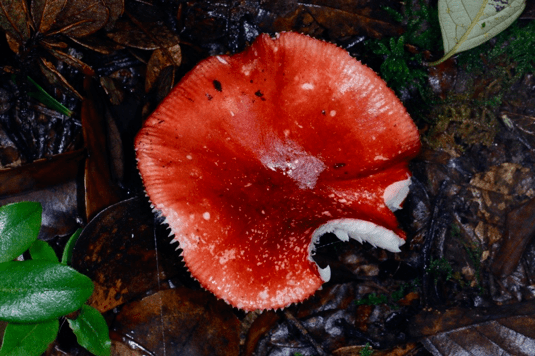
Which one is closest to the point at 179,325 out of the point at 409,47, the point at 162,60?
the point at 162,60

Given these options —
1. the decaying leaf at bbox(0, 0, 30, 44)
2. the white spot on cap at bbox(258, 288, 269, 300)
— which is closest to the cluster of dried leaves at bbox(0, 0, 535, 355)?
the decaying leaf at bbox(0, 0, 30, 44)

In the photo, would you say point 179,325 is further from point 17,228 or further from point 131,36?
point 131,36

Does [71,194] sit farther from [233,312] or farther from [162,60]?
[233,312]

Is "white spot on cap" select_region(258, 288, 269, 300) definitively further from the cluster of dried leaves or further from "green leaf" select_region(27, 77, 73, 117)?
"green leaf" select_region(27, 77, 73, 117)

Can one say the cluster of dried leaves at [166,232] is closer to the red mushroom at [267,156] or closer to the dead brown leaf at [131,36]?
the dead brown leaf at [131,36]

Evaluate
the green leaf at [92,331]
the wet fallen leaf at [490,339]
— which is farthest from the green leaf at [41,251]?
the wet fallen leaf at [490,339]
